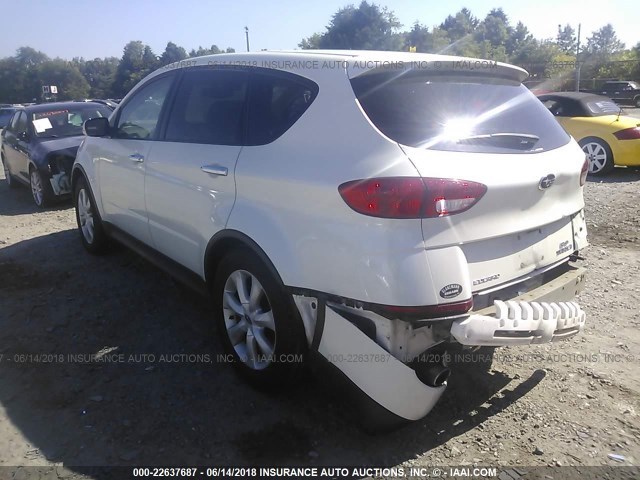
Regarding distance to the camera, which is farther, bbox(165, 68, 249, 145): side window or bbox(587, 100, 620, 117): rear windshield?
bbox(587, 100, 620, 117): rear windshield

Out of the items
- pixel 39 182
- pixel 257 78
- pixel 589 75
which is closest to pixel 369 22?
pixel 589 75

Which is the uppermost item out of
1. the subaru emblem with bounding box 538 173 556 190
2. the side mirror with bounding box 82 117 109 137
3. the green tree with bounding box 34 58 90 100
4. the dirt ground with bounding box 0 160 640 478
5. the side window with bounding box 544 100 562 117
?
the green tree with bounding box 34 58 90 100

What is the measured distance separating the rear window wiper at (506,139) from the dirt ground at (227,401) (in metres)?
1.40

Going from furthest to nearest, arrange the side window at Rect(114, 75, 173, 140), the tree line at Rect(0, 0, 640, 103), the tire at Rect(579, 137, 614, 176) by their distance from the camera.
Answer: the tree line at Rect(0, 0, 640, 103) → the tire at Rect(579, 137, 614, 176) → the side window at Rect(114, 75, 173, 140)

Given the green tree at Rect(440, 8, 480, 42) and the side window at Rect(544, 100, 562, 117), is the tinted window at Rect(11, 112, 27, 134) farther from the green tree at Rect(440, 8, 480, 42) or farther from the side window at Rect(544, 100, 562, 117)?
the green tree at Rect(440, 8, 480, 42)

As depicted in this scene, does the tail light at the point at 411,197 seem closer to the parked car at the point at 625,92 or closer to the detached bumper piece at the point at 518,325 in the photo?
the detached bumper piece at the point at 518,325

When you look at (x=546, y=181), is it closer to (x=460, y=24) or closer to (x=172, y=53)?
(x=172, y=53)

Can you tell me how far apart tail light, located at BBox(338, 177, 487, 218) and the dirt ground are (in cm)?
94

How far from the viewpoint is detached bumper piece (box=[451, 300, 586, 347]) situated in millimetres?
2293

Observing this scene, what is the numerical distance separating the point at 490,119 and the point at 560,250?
0.86 metres

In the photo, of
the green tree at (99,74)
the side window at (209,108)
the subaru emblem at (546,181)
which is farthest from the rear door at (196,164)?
the green tree at (99,74)

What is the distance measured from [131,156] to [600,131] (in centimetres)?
A: 827

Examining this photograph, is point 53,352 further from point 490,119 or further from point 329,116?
point 490,119

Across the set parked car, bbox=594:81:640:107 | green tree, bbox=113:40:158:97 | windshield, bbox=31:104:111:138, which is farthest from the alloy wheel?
green tree, bbox=113:40:158:97
